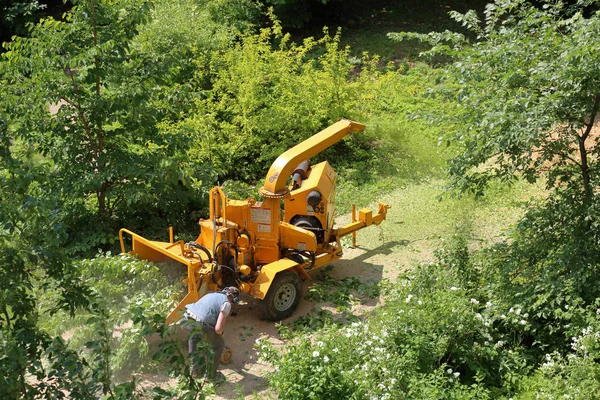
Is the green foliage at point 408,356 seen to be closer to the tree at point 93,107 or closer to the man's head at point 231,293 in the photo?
the man's head at point 231,293

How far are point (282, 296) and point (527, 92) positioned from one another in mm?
4133

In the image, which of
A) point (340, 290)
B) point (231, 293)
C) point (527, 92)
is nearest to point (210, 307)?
point (231, 293)

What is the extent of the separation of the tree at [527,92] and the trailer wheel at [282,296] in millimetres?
2566

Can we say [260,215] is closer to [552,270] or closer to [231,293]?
[231,293]

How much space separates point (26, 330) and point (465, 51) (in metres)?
6.01

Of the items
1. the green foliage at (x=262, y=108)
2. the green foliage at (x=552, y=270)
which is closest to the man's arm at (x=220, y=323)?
the green foliage at (x=552, y=270)

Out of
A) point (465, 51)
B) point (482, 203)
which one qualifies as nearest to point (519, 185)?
point (482, 203)

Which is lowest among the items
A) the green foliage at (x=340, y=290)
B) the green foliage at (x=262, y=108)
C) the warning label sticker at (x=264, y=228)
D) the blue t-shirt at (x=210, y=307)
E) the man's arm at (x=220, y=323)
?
the green foliage at (x=340, y=290)

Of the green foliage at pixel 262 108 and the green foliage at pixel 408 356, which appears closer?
the green foliage at pixel 408 356

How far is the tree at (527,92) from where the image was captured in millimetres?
7562

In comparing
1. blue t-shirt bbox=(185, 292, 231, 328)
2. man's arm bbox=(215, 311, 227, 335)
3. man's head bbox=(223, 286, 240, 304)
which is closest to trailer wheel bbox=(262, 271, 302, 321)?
man's head bbox=(223, 286, 240, 304)

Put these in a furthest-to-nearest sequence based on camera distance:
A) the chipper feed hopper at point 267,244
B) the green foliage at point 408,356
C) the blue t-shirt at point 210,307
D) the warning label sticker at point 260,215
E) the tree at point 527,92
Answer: the warning label sticker at point 260,215 → the chipper feed hopper at point 267,244 → the blue t-shirt at point 210,307 → the tree at point 527,92 → the green foliage at point 408,356

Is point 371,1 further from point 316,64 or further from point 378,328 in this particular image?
point 378,328

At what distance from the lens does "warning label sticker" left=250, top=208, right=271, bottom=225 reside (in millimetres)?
9617
